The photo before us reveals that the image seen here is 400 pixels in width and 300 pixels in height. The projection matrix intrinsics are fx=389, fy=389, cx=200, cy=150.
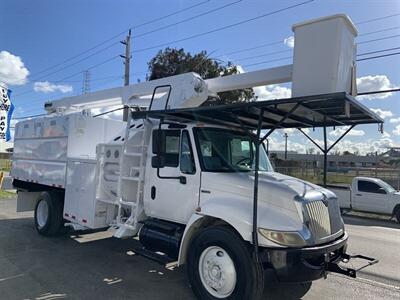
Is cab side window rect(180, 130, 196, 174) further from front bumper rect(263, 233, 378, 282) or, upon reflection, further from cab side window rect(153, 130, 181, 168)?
front bumper rect(263, 233, 378, 282)

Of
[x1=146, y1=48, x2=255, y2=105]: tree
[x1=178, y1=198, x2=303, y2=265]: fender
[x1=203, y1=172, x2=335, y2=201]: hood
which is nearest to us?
[x1=178, y1=198, x2=303, y2=265]: fender

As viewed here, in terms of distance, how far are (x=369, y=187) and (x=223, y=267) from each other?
1221cm

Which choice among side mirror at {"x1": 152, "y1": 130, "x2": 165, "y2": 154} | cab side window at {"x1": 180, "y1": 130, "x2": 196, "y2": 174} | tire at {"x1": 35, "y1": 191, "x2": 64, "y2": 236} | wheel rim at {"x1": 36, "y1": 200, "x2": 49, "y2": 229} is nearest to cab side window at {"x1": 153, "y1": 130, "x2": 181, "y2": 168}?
side mirror at {"x1": 152, "y1": 130, "x2": 165, "y2": 154}

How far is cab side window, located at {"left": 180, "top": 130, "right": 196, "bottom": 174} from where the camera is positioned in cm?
582

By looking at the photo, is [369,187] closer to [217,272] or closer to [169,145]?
[169,145]

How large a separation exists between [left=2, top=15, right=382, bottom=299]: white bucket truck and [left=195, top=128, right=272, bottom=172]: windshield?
0.06 ft

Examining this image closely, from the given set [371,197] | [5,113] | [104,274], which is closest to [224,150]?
[104,274]

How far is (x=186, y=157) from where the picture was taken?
5922mm

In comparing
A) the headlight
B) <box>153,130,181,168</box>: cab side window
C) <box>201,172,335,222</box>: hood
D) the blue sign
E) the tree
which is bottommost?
the headlight

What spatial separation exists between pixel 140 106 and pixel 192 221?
4132 millimetres

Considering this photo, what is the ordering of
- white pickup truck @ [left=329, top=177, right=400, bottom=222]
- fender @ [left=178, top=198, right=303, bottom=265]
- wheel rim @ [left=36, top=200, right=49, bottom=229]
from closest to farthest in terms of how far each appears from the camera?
fender @ [left=178, top=198, right=303, bottom=265], wheel rim @ [left=36, top=200, right=49, bottom=229], white pickup truck @ [left=329, top=177, right=400, bottom=222]

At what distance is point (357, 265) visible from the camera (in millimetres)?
7453

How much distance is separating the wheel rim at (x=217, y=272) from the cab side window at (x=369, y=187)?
12.0 m

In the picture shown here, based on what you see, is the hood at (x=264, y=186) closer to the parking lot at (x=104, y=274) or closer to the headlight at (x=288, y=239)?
the headlight at (x=288, y=239)
